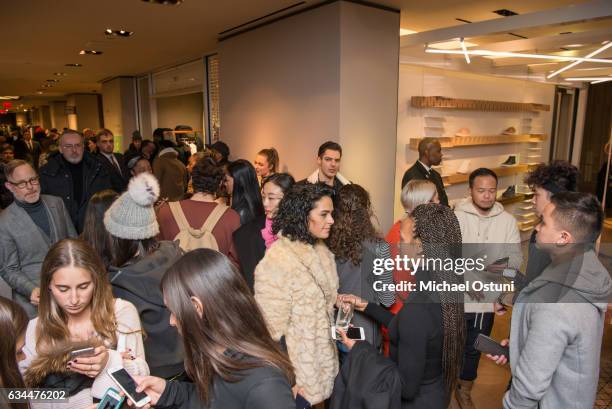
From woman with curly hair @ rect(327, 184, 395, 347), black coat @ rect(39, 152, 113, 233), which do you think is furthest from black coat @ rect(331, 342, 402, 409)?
black coat @ rect(39, 152, 113, 233)

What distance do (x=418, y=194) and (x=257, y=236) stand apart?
1099 mm

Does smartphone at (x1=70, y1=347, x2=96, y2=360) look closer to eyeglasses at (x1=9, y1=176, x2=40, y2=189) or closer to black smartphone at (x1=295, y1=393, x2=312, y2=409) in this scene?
black smartphone at (x1=295, y1=393, x2=312, y2=409)

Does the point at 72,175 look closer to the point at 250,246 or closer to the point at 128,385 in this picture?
the point at 250,246

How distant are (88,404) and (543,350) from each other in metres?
1.70

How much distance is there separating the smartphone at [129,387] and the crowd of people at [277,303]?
0.13ft

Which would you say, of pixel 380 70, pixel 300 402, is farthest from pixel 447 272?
pixel 380 70

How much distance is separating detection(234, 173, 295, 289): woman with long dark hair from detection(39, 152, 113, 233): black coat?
2104 mm

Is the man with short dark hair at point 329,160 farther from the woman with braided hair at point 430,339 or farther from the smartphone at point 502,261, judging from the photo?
the woman with braided hair at point 430,339

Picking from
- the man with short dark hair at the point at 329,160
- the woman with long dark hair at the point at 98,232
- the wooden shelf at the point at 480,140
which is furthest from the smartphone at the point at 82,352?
the wooden shelf at the point at 480,140

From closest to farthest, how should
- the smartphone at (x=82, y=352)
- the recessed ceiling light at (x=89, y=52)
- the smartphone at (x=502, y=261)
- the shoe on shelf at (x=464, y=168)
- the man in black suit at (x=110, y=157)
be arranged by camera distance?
the smartphone at (x=82, y=352) → the smartphone at (x=502, y=261) → the man in black suit at (x=110, y=157) → the shoe on shelf at (x=464, y=168) → the recessed ceiling light at (x=89, y=52)

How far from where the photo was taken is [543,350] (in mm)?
1479

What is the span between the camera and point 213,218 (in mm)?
2615

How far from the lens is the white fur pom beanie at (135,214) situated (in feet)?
6.03

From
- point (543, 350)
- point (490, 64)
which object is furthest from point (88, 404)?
point (490, 64)
